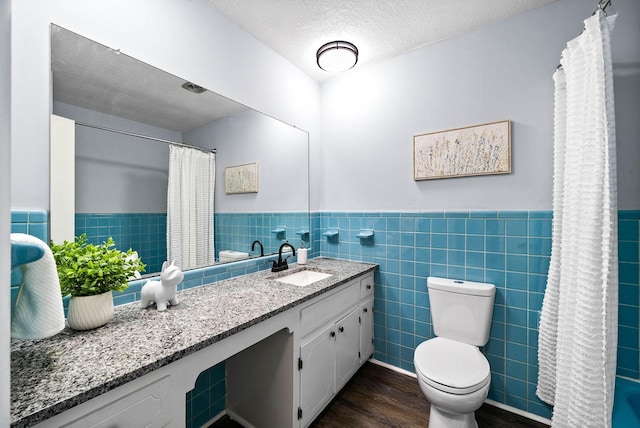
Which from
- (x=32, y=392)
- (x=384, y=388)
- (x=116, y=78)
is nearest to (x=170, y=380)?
(x=32, y=392)

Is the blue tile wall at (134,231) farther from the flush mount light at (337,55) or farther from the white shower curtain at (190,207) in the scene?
the flush mount light at (337,55)

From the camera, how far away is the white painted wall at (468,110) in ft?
4.83

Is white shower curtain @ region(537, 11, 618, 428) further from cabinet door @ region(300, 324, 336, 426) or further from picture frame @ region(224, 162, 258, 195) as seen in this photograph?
picture frame @ region(224, 162, 258, 195)

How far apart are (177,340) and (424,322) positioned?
1.73 m

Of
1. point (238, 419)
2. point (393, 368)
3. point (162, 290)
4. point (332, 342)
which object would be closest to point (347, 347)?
point (332, 342)

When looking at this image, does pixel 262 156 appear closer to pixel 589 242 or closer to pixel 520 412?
pixel 589 242

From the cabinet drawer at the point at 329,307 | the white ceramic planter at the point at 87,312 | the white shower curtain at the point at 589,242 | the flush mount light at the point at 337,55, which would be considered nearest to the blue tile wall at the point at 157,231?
the white ceramic planter at the point at 87,312

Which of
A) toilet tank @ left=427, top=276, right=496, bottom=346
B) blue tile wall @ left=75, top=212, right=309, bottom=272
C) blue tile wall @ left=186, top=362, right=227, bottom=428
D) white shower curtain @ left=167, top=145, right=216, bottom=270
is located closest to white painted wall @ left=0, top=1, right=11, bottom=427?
blue tile wall @ left=75, top=212, right=309, bottom=272

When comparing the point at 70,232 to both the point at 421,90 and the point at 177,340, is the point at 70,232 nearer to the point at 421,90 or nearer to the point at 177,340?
the point at 177,340

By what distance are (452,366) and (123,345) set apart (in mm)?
1544

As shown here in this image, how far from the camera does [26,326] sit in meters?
0.80

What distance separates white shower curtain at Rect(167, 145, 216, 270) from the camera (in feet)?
4.95

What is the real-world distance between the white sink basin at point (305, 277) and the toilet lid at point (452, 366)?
30.5 inches

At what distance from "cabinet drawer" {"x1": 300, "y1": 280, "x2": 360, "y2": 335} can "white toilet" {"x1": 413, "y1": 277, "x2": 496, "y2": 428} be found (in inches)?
20.1
